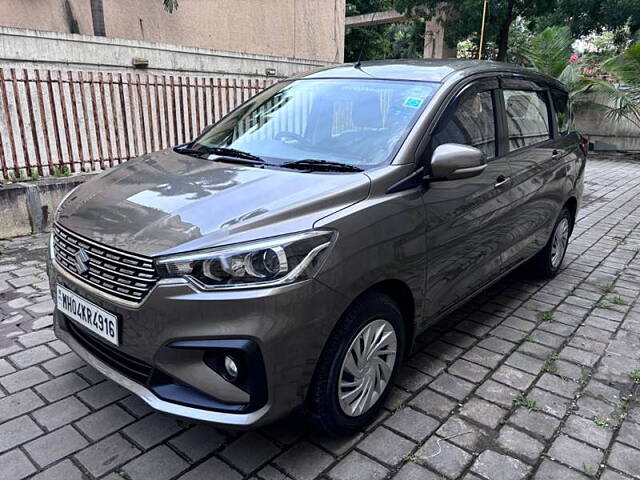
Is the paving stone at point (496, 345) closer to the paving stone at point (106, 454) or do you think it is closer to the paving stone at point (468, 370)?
the paving stone at point (468, 370)

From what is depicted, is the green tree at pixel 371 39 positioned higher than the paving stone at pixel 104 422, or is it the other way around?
the green tree at pixel 371 39

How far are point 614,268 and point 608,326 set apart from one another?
1.55m

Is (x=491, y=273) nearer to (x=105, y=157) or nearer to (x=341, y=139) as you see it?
(x=341, y=139)

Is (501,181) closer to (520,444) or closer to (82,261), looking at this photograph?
(520,444)

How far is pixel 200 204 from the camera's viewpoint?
231 centimetres

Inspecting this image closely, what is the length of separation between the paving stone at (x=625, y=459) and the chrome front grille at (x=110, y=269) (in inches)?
90.1

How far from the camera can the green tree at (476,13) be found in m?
11.6

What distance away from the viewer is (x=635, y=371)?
326 cm

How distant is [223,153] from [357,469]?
6.18 feet

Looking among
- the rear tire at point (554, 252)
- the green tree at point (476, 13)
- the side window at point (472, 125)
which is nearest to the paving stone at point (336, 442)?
the side window at point (472, 125)

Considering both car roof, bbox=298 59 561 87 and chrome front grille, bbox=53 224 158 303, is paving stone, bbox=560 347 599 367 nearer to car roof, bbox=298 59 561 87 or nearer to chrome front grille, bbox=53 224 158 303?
car roof, bbox=298 59 561 87

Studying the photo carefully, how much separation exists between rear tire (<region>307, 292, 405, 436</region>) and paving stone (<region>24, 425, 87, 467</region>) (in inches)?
45.0

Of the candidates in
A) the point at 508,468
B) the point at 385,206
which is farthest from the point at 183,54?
the point at 508,468

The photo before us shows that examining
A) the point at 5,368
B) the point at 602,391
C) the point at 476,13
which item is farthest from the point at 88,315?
the point at 476,13
